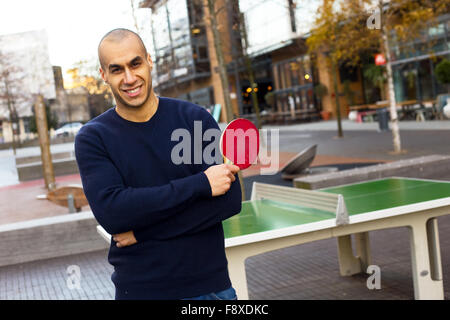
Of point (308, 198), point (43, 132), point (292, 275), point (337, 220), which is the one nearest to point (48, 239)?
point (292, 275)

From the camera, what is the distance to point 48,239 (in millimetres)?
8359

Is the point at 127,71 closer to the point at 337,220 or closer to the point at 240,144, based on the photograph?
the point at 240,144

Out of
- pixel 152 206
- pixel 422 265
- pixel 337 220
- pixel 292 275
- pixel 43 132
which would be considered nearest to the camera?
pixel 152 206

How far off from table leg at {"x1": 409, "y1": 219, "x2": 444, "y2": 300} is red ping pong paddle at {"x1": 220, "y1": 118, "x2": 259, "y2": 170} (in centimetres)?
288

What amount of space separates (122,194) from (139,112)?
1.03 ft

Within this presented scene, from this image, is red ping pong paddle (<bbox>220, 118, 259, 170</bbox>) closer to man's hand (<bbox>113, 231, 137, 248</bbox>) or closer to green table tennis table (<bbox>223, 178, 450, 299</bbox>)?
man's hand (<bbox>113, 231, 137, 248</bbox>)

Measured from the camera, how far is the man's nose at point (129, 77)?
2217 mm

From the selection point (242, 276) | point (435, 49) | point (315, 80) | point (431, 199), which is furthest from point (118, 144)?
point (315, 80)

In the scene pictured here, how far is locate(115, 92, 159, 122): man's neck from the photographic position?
227 centimetres

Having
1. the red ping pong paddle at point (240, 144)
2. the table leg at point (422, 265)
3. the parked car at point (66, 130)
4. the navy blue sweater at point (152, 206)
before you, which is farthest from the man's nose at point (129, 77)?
the parked car at point (66, 130)

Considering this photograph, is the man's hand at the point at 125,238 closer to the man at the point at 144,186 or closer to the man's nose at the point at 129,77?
the man at the point at 144,186

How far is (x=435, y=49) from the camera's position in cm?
3253
